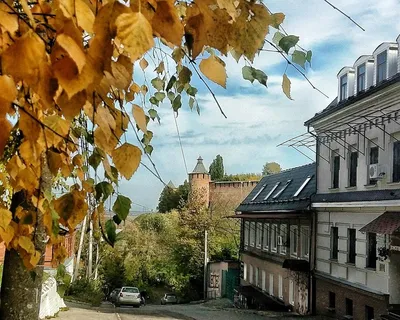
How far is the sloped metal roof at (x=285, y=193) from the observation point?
88.7ft

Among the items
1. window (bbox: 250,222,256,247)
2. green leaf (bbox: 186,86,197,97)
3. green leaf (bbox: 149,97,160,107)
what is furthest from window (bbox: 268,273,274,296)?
green leaf (bbox: 186,86,197,97)

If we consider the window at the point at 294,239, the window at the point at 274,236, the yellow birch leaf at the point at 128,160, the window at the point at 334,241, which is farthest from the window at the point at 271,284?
the yellow birch leaf at the point at 128,160

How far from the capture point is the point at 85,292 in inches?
1101

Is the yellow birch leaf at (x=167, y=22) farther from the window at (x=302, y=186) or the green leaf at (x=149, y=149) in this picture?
the window at (x=302, y=186)

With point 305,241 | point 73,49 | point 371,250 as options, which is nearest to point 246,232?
point 305,241

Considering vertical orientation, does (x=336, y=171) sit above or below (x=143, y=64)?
above

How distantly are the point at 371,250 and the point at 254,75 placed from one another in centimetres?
1849

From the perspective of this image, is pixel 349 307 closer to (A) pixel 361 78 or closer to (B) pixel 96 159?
(A) pixel 361 78

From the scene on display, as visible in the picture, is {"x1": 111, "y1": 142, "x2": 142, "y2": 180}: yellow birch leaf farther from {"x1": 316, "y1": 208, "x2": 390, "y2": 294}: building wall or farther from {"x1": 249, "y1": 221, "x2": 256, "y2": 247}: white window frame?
{"x1": 249, "y1": 221, "x2": 256, "y2": 247}: white window frame

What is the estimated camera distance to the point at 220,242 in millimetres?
49750

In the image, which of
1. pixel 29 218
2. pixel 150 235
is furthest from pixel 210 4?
pixel 150 235

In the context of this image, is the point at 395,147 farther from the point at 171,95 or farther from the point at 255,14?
the point at 255,14

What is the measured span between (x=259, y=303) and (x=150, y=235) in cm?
2452

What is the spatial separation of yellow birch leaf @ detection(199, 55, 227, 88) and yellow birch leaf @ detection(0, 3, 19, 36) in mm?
567
